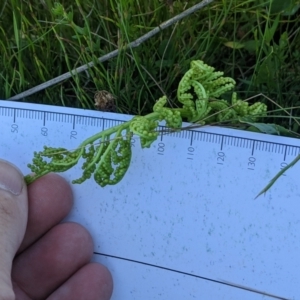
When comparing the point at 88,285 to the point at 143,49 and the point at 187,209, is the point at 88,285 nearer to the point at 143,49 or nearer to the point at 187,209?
the point at 187,209

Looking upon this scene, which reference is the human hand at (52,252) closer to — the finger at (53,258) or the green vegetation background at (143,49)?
the finger at (53,258)

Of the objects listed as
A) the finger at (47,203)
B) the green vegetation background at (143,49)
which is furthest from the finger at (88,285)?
the green vegetation background at (143,49)

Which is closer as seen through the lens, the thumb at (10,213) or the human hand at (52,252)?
the thumb at (10,213)

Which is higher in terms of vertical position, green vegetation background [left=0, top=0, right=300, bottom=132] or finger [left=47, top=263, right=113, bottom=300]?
green vegetation background [left=0, top=0, right=300, bottom=132]

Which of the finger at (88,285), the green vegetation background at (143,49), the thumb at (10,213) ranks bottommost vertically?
the finger at (88,285)

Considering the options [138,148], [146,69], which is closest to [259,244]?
[138,148]

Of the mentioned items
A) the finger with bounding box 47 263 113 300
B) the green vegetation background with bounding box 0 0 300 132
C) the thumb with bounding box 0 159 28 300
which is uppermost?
the green vegetation background with bounding box 0 0 300 132

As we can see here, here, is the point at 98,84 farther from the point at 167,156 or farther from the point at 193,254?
the point at 193,254

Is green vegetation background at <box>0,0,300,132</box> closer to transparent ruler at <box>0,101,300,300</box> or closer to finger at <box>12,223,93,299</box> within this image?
transparent ruler at <box>0,101,300,300</box>

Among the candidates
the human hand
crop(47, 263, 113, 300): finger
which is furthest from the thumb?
crop(47, 263, 113, 300): finger
